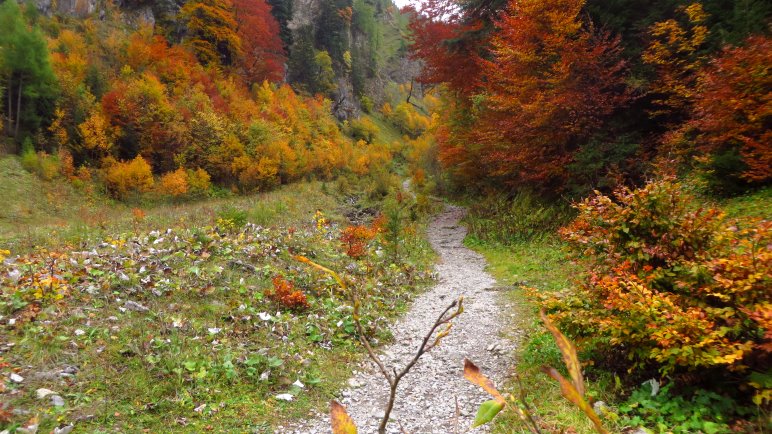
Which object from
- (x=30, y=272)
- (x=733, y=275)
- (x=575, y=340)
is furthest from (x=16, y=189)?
(x=733, y=275)

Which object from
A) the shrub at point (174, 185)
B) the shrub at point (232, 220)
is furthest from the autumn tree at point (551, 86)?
the shrub at point (174, 185)

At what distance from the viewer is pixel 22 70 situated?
21562mm

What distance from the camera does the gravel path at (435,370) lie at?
15.1ft

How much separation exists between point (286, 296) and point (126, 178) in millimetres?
18979

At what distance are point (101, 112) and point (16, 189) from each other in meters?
6.65

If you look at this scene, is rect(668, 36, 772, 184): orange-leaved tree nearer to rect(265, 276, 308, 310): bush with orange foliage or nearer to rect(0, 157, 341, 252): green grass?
rect(265, 276, 308, 310): bush with orange foliage

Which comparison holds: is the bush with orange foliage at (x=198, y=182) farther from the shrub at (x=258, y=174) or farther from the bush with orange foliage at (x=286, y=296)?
the bush with orange foliage at (x=286, y=296)

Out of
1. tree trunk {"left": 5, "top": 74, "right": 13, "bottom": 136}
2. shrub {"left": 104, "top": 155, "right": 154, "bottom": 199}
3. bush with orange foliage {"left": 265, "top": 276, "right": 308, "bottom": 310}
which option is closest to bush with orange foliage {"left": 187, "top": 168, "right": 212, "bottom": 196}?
shrub {"left": 104, "top": 155, "right": 154, "bottom": 199}

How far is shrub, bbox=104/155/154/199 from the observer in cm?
2119

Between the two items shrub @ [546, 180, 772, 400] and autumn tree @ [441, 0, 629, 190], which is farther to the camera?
autumn tree @ [441, 0, 629, 190]

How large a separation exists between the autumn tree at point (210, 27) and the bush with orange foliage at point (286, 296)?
110 ft

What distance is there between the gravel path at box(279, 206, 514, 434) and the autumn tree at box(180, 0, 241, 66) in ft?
113

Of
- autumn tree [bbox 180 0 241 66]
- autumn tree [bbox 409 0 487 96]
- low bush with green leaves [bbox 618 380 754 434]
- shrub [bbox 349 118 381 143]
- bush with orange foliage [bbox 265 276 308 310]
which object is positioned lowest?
bush with orange foliage [bbox 265 276 308 310]

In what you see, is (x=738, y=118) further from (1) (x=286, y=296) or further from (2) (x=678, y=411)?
(1) (x=286, y=296)
